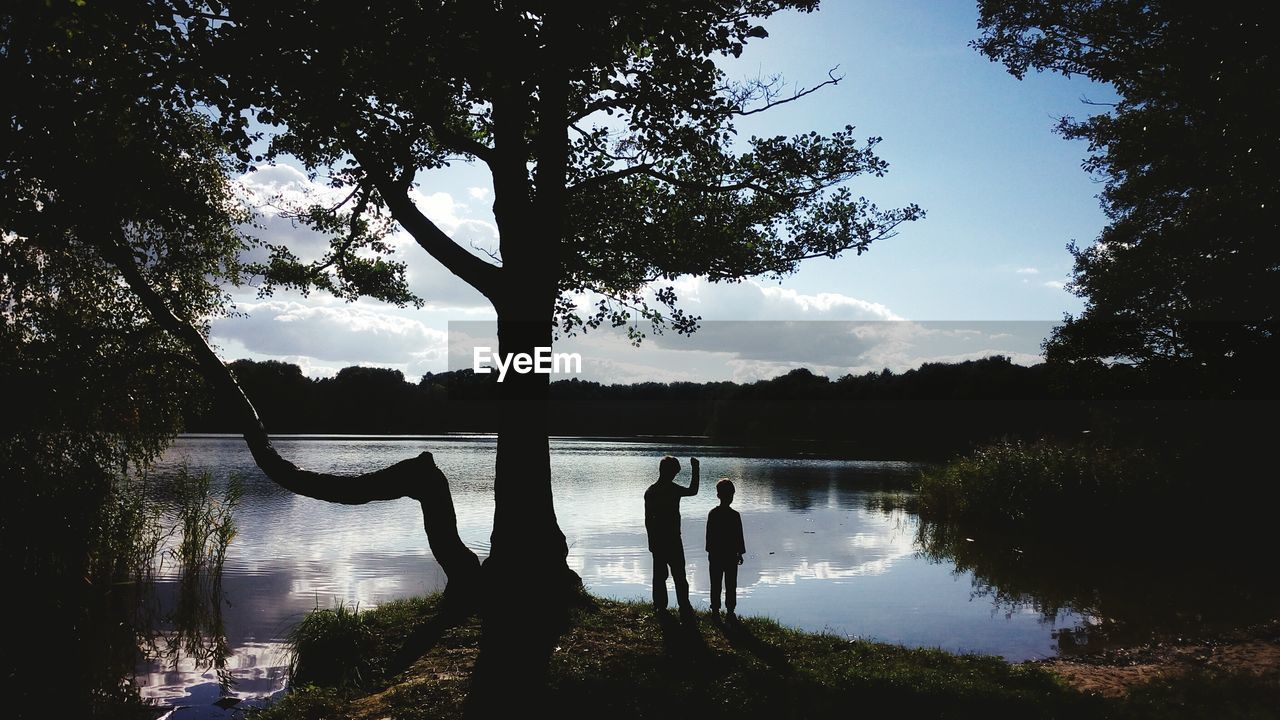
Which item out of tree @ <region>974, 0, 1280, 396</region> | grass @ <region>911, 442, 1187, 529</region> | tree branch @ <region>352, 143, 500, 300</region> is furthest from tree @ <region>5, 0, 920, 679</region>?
grass @ <region>911, 442, 1187, 529</region>

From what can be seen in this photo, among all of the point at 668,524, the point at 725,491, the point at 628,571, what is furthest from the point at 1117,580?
the point at 668,524

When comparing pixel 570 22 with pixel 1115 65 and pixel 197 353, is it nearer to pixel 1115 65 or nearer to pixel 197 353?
pixel 197 353

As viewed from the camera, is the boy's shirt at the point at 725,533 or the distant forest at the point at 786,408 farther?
the distant forest at the point at 786,408

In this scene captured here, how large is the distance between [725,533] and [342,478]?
599 centimetres

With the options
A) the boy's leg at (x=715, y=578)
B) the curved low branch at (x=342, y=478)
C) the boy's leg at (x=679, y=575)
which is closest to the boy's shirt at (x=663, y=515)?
the boy's leg at (x=679, y=575)

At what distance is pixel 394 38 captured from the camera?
351 inches

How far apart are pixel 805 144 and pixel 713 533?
21.7 feet

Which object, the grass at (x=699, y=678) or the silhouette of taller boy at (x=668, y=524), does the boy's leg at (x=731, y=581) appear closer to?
the grass at (x=699, y=678)

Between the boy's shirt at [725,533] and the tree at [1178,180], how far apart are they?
9828 millimetres

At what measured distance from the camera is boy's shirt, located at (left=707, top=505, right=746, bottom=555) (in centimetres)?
1030

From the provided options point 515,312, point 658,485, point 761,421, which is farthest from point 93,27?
point 761,421

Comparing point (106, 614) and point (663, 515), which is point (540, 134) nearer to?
point (663, 515)

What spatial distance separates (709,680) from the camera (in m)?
7.73

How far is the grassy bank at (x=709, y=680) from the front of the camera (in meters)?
7.09
